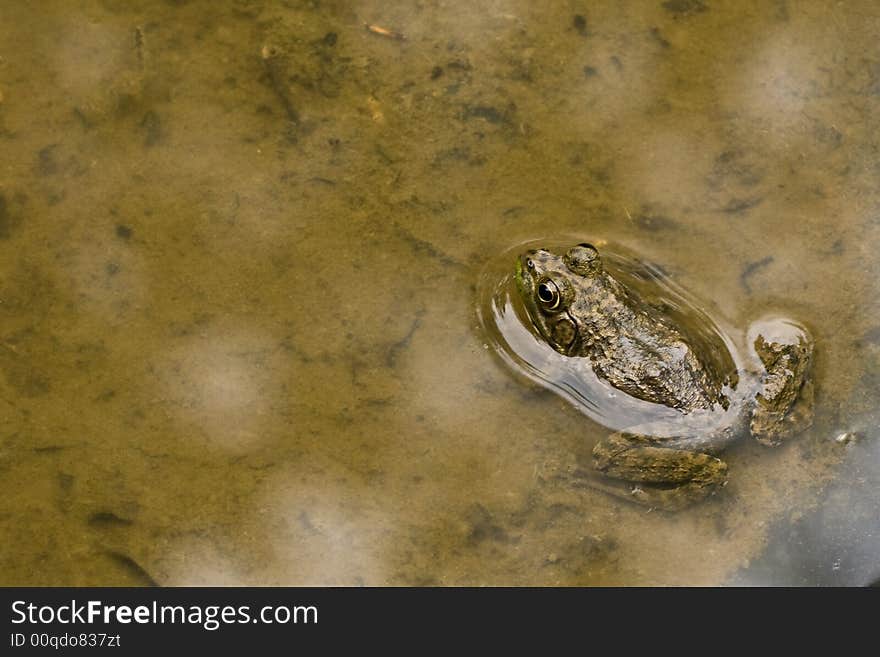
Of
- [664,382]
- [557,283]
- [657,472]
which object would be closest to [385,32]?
[557,283]

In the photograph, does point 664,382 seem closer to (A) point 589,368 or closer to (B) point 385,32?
(A) point 589,368

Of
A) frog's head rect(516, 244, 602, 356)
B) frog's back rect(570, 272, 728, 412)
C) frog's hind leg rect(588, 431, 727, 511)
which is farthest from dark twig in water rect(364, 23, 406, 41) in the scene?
frog's hind leg rect(588, 431, 727, 511)

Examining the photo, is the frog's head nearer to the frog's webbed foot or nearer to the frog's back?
the frog's back

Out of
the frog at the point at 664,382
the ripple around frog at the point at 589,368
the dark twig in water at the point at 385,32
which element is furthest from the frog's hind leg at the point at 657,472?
the dark twig in water at the point at 385,32

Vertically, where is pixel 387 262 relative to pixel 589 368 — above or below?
above

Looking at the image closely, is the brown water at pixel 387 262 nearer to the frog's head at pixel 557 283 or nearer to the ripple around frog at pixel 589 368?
the ripple around frog at pixel 589 368
